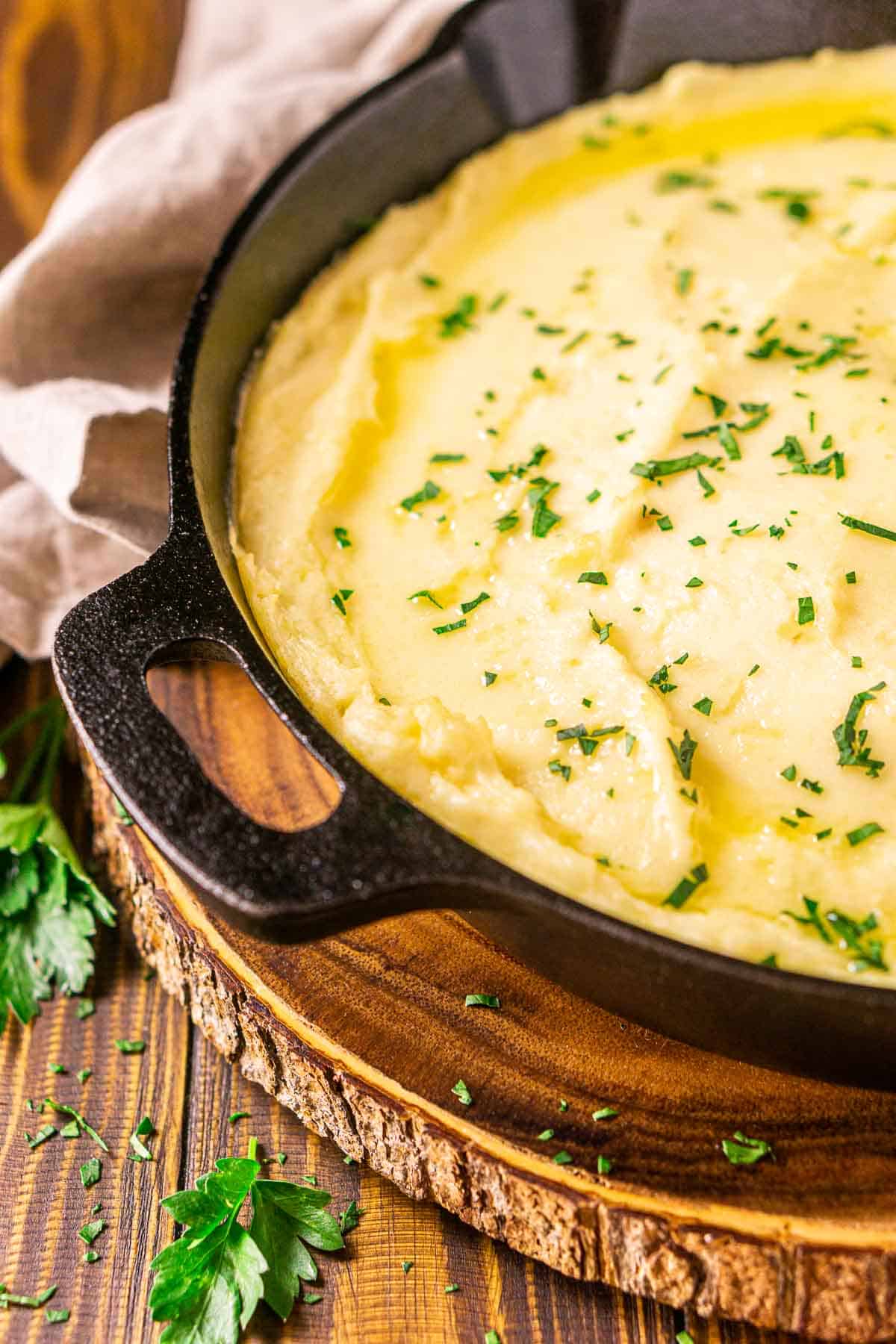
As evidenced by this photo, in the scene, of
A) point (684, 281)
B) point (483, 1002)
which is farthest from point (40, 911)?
point (684, 281)

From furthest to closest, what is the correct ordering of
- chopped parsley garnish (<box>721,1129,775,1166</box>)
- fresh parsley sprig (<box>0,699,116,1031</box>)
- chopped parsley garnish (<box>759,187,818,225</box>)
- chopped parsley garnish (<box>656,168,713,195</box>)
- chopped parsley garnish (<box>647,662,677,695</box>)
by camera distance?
chopped parsley garnish (<box>656,168,713,195</box>), chopped parsley garnish (<box>759,187,818,225</box>), fresh parsley sprig (<box>0,699,116,1031</box>), chopped parsley garnish (<box>647,662,677,695</box>), chopped parsley garnish (<box>721,1129,775,1166</box>)

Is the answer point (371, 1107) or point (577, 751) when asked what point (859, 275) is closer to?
point (577, 751)

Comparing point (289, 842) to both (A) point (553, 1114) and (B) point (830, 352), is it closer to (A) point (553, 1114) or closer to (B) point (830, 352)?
(A) point (553, 1114)

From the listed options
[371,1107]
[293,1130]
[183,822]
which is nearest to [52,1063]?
[293,1130]

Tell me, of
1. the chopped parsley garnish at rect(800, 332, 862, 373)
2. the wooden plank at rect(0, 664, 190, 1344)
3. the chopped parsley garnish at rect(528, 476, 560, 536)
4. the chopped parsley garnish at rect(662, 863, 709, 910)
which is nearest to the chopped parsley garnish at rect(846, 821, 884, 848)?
the chopped parsley garnish at rect(662, 863, 709, 910)

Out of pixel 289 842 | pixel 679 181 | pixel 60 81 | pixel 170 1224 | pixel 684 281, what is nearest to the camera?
pixel 289 842

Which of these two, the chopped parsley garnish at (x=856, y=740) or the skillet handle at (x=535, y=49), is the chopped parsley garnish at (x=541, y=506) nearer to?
the chopped parsley garnish at (x=856, y=740)

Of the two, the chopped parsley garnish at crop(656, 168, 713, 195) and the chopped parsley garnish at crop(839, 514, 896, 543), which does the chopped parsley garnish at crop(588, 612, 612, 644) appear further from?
the chopped parsley garnish at crop(656, 168, 713, 195)
